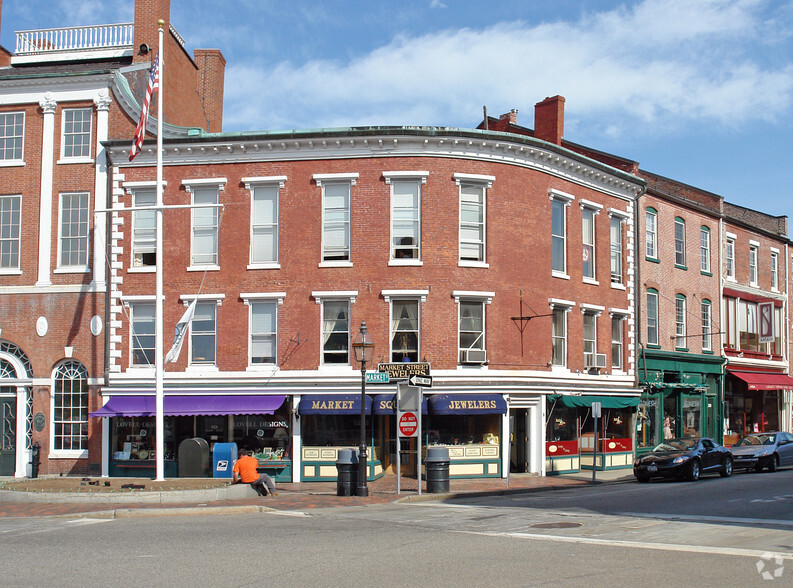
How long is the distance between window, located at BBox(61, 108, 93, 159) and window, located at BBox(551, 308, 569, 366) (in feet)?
55.9

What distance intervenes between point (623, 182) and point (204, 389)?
17.4m

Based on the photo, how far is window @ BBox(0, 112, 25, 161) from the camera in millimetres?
30484

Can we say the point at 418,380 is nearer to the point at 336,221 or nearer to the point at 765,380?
the point at 336,221

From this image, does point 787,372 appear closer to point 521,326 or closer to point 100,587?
point 521,326

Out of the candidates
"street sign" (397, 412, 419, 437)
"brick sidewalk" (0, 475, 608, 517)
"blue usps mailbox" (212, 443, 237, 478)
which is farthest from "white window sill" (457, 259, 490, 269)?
"blue usps mailbox" (212, 443, 237, 478)

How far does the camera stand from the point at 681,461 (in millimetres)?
27469

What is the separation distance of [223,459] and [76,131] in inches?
495

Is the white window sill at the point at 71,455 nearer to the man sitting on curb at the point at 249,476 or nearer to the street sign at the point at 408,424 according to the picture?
the man sitting on curb at the point at 249,476

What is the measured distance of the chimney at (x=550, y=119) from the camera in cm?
3319

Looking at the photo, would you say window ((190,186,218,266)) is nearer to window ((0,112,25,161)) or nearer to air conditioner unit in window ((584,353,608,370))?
window ((0,112,25,161))

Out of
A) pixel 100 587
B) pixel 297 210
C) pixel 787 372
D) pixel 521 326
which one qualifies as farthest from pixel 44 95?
pixel 787 372

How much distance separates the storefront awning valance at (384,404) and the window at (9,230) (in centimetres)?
1319

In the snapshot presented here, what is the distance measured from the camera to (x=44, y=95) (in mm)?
30188

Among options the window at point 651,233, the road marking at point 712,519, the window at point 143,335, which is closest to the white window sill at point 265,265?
the window at point 143,335
